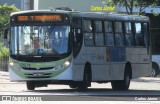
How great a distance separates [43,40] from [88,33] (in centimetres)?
188

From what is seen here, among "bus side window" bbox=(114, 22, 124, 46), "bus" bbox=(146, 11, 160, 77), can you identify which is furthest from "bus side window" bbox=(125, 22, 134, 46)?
"bus" bbox=(146, 11, 160, 77)

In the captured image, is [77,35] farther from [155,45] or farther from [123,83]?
[155,45]

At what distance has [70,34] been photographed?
77.1 feet

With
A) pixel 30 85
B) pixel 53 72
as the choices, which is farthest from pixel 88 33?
pixel 30 85

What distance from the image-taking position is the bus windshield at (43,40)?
2353cm

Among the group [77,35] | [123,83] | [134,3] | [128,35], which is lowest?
[123,83]

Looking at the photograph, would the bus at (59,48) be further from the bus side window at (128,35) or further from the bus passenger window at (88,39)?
the bus side window at (128,35)

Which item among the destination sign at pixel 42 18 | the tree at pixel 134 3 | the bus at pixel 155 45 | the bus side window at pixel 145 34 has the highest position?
the destination sign at pixel 42 18

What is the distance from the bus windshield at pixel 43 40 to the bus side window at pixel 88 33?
1.12 m

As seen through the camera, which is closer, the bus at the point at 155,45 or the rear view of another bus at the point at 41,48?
the rear view of another bus at the point at 41,48

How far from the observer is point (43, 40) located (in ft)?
77.4

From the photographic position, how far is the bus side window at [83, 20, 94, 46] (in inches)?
964

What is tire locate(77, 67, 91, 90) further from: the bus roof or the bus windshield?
the bus roof

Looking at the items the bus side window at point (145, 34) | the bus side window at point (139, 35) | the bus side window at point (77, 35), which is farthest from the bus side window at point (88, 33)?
the bus side window at point (145, 34)
